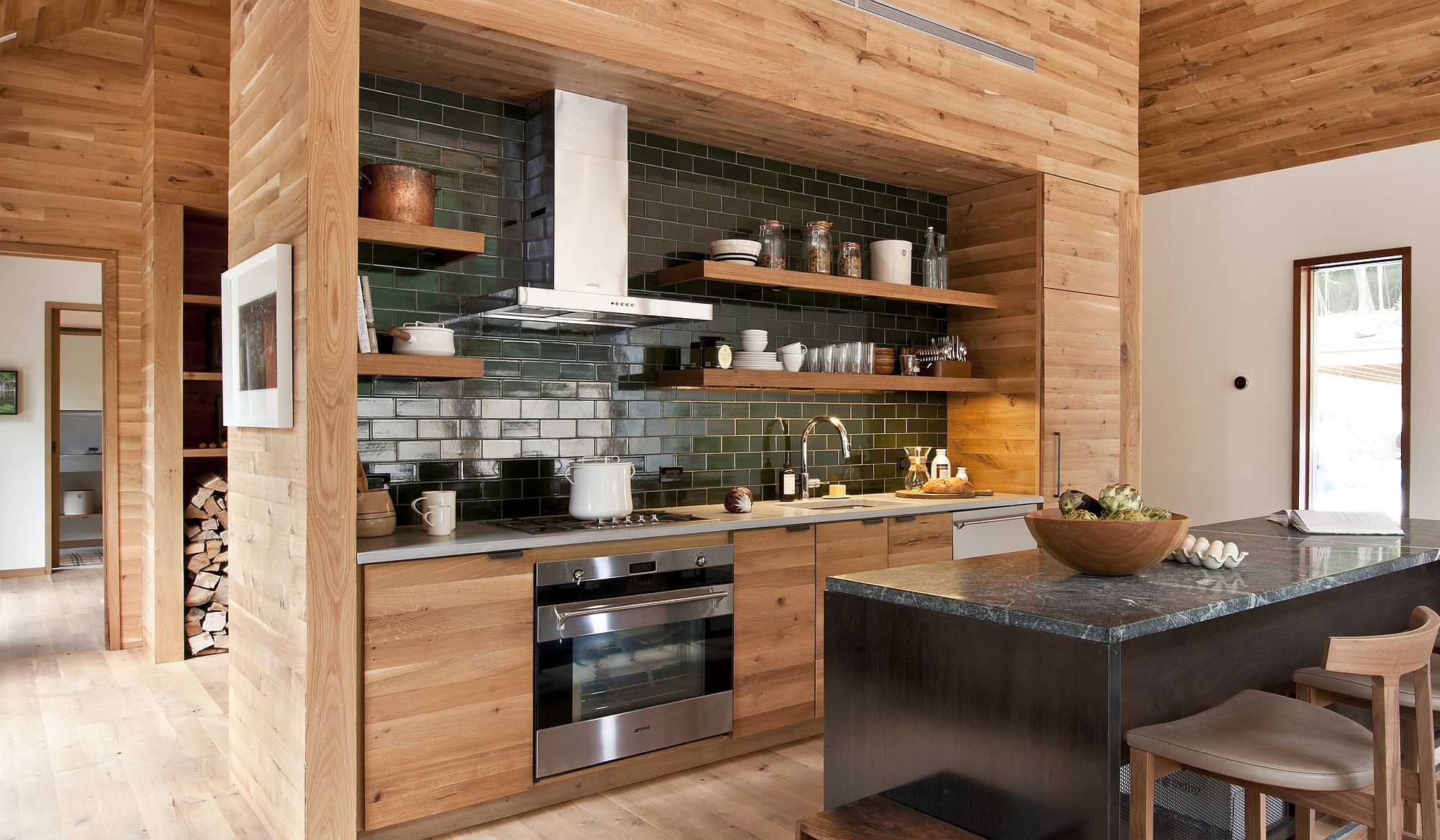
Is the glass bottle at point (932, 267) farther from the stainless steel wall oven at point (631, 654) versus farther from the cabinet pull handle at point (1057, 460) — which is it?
the stainless steel wall oven at point (631, 654)

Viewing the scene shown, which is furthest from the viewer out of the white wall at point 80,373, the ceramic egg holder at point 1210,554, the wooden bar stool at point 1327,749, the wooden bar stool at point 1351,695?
the white wall at point 80,373

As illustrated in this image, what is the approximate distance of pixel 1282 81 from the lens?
5.82 metres

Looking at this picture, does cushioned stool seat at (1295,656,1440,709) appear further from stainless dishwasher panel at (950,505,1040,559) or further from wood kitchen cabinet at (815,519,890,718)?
stainless dishwasher panel at (950,505,1040,559)

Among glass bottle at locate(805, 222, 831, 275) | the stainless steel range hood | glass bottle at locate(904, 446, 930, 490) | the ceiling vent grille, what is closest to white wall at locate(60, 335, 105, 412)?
the stainless steel range hood

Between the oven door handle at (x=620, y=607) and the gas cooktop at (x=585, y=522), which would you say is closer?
the oven door handle at (x=620, y=607)

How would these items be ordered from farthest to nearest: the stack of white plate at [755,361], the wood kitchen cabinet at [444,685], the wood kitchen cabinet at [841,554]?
the stack of white plate at [755,361] < the wood kitchen cabinet at [841,554] < the wood kitchen cabinet at [444,685]

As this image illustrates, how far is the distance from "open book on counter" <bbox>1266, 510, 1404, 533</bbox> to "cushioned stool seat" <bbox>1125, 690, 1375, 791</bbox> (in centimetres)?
125

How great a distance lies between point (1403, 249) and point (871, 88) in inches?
142

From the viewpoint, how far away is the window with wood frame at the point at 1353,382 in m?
5.66

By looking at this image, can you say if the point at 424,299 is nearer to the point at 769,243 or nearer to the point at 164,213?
the point at 769,243

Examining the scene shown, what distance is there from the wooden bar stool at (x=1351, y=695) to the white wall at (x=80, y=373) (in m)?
9.72

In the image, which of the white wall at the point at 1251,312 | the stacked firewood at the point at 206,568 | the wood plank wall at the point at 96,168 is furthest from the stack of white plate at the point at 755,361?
the wood plank wall at the point at 96,168

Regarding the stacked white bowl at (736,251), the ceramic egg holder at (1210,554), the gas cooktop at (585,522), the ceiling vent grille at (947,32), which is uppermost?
the ceiling vent grille at (947,32)

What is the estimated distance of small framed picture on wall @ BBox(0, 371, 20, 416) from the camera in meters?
7.82
